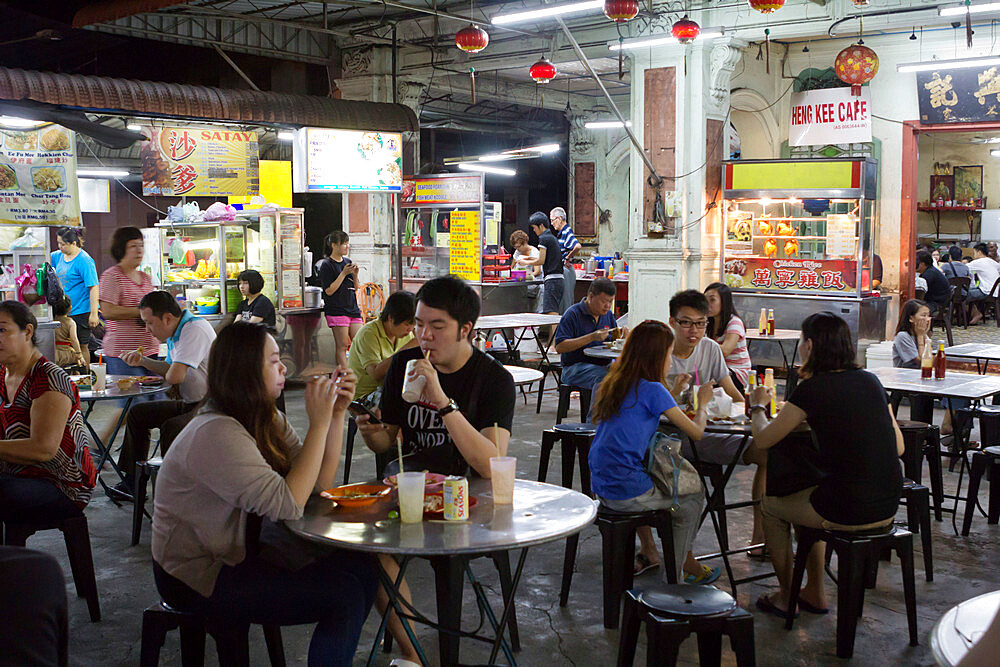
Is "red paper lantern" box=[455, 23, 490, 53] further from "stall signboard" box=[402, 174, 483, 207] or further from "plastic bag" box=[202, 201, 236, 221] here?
"stall signboard" box=[402, 174, 483, 207]

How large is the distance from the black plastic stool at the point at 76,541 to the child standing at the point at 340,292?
19.8 feet

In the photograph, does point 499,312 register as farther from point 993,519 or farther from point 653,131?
point 993,519

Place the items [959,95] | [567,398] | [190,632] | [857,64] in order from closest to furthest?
[190,632], [567,398], [857,64], [959,95]

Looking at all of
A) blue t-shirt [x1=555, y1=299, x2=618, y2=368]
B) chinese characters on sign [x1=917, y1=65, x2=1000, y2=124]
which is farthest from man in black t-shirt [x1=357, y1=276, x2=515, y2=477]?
chinese characters on sign [x1=917, y1=65, x2=1000, y2=124]

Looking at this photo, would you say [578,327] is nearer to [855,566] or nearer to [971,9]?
[855,566]

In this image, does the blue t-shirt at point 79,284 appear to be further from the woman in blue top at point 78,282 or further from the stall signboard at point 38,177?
the stall signboard at point 38,177

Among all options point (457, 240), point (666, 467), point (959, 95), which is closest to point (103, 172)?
point (457, 240)

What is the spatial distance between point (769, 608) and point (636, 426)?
1.14 meters

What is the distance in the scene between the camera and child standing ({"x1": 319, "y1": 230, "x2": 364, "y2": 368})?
10234 millimetres

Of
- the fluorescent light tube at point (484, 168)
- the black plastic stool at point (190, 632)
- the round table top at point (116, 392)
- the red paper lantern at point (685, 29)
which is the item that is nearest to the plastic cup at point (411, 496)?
the black plastic stool at point (190, 632)

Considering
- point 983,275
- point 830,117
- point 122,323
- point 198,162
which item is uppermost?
point 830,117

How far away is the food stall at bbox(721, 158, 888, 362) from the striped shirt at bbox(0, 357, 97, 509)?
8.26 m

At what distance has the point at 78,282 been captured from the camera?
28.9 feet

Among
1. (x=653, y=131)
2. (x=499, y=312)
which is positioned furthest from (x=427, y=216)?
(x=653, y=131)
